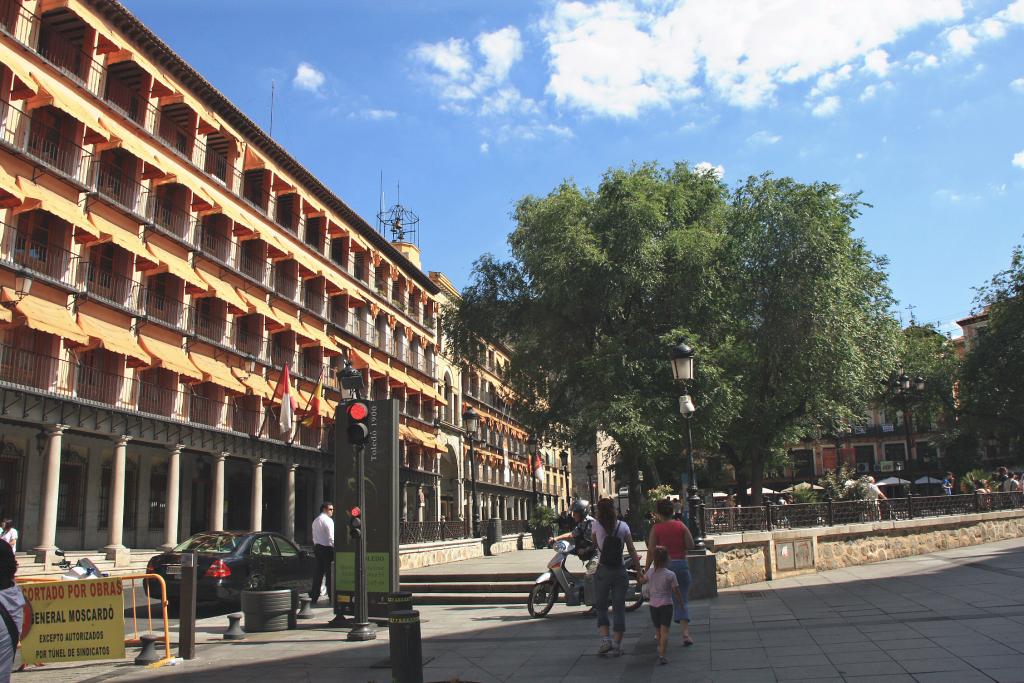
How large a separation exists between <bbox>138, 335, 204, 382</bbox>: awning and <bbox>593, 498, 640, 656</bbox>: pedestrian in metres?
22.3

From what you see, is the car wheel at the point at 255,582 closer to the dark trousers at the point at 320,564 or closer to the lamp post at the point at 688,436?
the dark trousers at the point at 320,564

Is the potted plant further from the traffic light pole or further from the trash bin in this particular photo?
the traffic light pole

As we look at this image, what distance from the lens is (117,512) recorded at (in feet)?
84.3

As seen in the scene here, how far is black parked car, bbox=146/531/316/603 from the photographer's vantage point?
14.1m

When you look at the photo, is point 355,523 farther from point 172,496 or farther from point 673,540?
point 172,496

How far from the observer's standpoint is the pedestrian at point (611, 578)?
9.23 meters

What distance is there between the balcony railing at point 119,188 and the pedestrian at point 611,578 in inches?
882

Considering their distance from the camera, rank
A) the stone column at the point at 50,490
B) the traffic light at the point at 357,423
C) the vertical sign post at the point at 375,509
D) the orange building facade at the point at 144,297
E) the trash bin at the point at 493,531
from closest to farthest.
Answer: the traffic light at the point at 357,423, the vertical sign post at the point at 375,509, the stone column at the point at 50,490, the orange building facade at the point at 144,297, the trash bin at the point at 493,531

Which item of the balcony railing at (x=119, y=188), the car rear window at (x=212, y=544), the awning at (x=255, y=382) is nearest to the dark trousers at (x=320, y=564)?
the car rear window at (x=212, y=544)

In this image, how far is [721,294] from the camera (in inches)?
1167

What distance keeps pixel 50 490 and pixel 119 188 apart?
409 inches

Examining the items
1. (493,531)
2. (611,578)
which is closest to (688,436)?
(611,578)

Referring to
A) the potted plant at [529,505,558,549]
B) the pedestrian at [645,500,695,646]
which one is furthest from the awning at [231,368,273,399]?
the pedestrian at [645,500,695,646]

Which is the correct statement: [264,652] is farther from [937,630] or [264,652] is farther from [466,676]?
[937,630]
